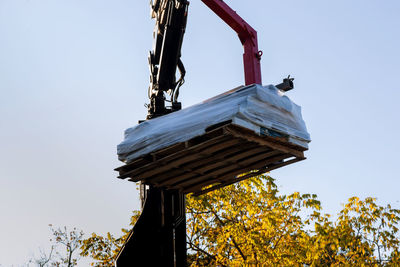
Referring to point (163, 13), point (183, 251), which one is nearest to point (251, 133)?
point (183, 251)

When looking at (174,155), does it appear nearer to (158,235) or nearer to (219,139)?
(219,139)

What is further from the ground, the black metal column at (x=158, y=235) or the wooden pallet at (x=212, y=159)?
the wooden pallet at (x=212, y=159)

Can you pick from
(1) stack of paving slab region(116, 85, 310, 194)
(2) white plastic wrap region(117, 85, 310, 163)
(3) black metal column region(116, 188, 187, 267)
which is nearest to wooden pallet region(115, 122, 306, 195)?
(1) stack of paving slab region(116, 85, 310, 194)

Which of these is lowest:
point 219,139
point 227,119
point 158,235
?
point 158,235

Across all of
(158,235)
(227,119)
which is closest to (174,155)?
(227,119)

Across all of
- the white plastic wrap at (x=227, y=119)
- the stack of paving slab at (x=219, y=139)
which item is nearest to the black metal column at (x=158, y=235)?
the stack of paving slab at (x=219, y=139)

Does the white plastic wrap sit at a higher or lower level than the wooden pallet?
higher

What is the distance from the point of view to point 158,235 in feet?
27.8

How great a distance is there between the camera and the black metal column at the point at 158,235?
27.2 feet

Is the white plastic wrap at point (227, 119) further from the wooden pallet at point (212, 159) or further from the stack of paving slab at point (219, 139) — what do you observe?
the wooden pallet at point (212, 159)

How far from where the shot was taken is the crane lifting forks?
7.08m

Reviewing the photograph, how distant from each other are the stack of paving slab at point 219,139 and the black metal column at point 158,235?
554mm

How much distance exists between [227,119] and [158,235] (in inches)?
115

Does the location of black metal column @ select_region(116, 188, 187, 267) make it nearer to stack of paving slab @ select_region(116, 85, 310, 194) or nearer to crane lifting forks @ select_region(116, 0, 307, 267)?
crane lifting forks @ select_region(116, 0, 307, 267)
